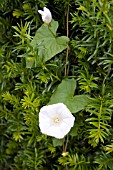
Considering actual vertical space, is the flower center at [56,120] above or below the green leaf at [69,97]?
below

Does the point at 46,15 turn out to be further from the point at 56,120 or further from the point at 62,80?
the point at 56,120

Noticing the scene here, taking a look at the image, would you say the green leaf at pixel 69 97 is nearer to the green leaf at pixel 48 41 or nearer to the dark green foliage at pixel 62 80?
the dark green foliage at pixel 62 80

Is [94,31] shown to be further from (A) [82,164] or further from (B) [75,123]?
(A) [82,164]

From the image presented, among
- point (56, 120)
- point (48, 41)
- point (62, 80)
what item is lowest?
point (56, 120)

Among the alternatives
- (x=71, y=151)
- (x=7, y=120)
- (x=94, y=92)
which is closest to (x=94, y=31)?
(x=94, y=92)

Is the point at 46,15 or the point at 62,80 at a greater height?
the point at 46,15

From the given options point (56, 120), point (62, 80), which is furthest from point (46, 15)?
point (56, 120)

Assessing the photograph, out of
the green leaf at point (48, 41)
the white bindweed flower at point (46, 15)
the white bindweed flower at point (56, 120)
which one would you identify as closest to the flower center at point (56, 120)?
the white bindweed flower at point (56, 120)
